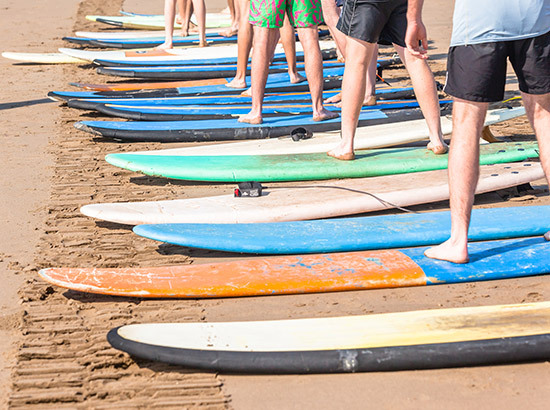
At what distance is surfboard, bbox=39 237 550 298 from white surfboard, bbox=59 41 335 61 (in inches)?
239

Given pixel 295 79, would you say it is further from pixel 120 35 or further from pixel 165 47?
pixel 120 35

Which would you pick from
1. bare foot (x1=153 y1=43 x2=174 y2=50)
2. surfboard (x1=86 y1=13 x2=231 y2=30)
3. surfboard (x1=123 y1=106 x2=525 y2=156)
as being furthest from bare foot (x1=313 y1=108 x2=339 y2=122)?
surfboard (x1=86 y1=13 x2=231 y2=30)

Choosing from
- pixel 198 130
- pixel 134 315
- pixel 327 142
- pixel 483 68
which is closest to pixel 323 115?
pixel 327 142

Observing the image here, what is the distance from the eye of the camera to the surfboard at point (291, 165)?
4734 mm

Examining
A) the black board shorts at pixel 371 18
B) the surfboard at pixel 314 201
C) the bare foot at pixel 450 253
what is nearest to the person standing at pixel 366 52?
the black board shorts at pixel 371 18

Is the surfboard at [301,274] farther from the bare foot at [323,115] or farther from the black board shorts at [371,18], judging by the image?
the bare foot at [323,115]

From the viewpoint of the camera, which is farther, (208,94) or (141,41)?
(141,41)

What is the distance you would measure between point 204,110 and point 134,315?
352 centimetres

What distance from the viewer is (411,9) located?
3787 mm

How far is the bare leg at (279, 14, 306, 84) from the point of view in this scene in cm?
676

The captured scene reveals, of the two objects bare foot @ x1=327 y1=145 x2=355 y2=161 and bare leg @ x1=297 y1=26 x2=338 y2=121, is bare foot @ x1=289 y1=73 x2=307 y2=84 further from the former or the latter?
bare foot @ x1=327 y1=145 x2=355 y2=161

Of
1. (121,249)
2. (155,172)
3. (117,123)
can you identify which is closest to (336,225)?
(121,249)

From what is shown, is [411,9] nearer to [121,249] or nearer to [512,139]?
[121,249]

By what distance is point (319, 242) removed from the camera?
362 centimetres
